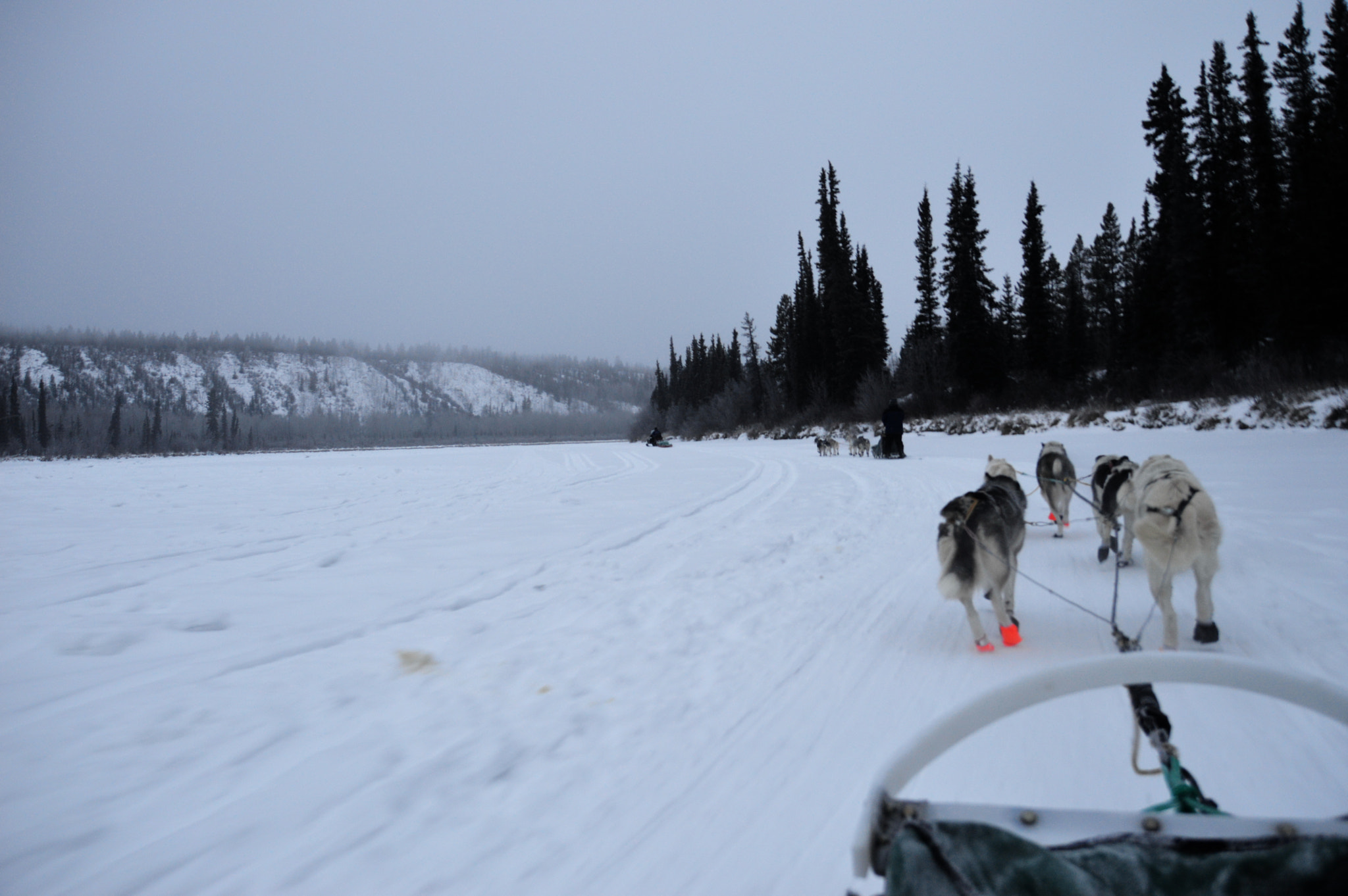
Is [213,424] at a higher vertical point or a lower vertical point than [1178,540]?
higher

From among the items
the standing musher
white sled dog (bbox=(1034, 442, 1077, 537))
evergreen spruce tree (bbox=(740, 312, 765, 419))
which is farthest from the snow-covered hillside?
white sled dog (bbox=(1034, 442, 1077, 537))

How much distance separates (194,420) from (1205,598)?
153 meters

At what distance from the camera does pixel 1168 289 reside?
30.1 m

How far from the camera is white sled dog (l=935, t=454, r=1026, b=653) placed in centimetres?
360

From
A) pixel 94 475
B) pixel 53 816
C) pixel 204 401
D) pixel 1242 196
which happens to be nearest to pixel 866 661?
pixel 53 816

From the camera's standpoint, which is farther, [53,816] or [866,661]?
[866,661]

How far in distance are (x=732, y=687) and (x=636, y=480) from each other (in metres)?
12.4

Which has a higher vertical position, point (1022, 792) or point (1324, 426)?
point (1324, 426)

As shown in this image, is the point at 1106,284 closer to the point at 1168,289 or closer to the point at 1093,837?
the point at 1168,289

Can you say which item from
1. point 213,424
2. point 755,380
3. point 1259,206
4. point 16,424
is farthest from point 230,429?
point 1259,206

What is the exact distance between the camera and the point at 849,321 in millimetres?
47250

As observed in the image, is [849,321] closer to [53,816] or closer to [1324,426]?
[1324,426]

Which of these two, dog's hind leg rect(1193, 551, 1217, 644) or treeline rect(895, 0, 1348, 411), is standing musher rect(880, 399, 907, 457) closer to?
treeline rect(895, 0, 1348, 411)

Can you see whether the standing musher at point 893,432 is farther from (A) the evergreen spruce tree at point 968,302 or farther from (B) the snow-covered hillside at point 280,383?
(B) the snow-covered hillside at point 280,383
